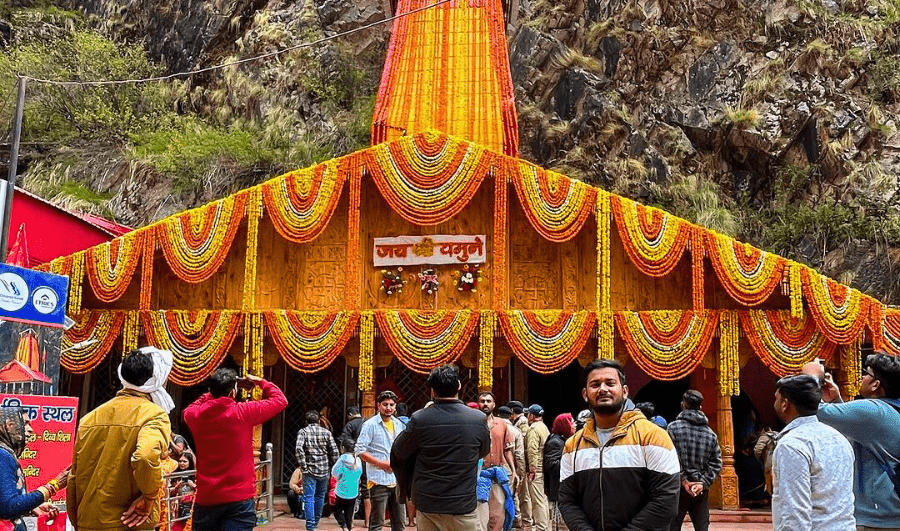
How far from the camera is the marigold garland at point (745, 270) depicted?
1267 centimetres

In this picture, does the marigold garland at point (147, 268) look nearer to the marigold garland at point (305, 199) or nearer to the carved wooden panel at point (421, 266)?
the marigold garland at point (305, 199)

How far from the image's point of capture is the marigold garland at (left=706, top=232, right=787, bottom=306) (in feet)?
41.6

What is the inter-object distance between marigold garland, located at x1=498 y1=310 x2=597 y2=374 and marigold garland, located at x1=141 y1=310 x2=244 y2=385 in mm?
4045

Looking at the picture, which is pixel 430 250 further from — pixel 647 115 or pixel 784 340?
pixel 647 115

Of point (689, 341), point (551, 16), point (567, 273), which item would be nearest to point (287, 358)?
point (567, 273)

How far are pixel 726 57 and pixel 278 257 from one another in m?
14.9

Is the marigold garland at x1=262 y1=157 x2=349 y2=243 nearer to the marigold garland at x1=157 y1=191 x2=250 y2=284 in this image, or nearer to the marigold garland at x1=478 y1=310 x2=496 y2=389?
the marigold garland at x1=157 y1=191 x2=250 y2=284

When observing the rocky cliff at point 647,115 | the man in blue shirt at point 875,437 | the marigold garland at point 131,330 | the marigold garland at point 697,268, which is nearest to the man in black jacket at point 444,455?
the man in blue shirt at point 875,437

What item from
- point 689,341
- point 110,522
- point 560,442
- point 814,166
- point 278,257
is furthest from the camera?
point 814,166

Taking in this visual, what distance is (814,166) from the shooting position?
73.2ft

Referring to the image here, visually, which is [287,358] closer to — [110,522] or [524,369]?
[524,369]

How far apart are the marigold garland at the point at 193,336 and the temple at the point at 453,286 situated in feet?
0.07

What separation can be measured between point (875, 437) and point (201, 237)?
11058 millimetres

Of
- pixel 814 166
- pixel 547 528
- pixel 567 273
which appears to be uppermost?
pixel 814 166
